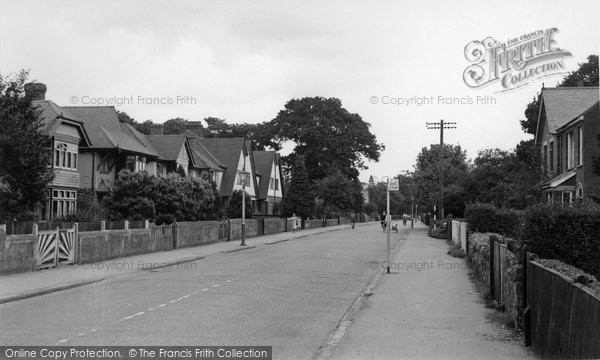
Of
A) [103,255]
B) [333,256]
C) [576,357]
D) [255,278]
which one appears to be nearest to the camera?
[576,357]

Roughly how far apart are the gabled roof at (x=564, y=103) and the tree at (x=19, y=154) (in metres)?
25.0

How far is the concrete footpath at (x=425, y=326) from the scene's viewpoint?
8.47m

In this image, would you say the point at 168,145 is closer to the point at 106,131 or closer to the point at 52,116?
the point at 106,131

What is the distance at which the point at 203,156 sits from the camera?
60.8 m

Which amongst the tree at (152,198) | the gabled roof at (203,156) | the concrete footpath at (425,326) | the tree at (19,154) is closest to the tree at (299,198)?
the gabled roof at (203,156)

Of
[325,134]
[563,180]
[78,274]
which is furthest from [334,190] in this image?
[78,274]

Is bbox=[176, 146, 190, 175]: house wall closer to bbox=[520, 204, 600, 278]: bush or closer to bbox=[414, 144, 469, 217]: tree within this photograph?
bbox=[414, 144, 469, 217]: tree

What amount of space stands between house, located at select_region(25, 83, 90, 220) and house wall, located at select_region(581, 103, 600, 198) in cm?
2561

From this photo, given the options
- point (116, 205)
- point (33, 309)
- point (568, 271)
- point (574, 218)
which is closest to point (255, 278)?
point (33, 309)

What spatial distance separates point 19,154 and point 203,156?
39.4 metres

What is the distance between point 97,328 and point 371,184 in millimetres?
143651

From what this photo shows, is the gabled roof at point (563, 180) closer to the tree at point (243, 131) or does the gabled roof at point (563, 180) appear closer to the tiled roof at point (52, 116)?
the tiled roof at point (52, 116)

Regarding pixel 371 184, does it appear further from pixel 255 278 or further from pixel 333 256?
pixel 255 278

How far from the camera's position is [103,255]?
24.0 metres
